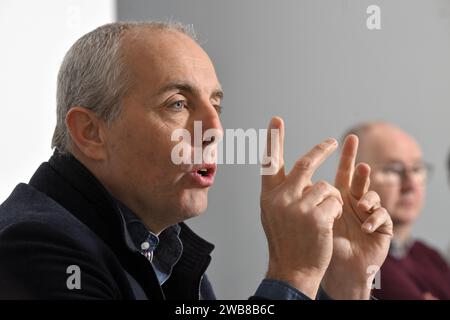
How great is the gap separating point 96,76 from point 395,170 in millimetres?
977

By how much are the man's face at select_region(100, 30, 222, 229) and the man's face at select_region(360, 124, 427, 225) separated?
32.9 inches

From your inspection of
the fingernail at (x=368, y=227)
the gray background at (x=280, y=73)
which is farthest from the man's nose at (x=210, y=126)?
the gray background at (x=280, y=73)

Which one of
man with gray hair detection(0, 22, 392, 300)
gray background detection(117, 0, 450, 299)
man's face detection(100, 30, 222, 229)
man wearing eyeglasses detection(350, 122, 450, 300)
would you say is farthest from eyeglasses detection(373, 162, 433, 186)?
man's face detection(100, 30, 222, 229)

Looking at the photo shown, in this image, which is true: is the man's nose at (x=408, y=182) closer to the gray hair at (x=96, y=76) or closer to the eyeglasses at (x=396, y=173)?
the eyeglasses at (x=396, y=173)

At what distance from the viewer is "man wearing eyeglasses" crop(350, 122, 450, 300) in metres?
1.58

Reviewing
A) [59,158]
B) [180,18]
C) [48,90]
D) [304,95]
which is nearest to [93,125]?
[59,158]

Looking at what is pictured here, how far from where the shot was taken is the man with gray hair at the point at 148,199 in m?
0.78

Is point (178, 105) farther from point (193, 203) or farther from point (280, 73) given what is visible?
point (280, 73)

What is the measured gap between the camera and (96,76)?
3.06 feet

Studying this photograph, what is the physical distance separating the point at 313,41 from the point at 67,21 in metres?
0.76

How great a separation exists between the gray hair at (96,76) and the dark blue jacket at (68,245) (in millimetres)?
75

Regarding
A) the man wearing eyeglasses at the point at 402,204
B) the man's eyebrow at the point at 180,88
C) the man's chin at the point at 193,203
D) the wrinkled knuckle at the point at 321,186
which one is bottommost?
the man wearing eyeglasses at the point at 402,204

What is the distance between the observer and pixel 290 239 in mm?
782
